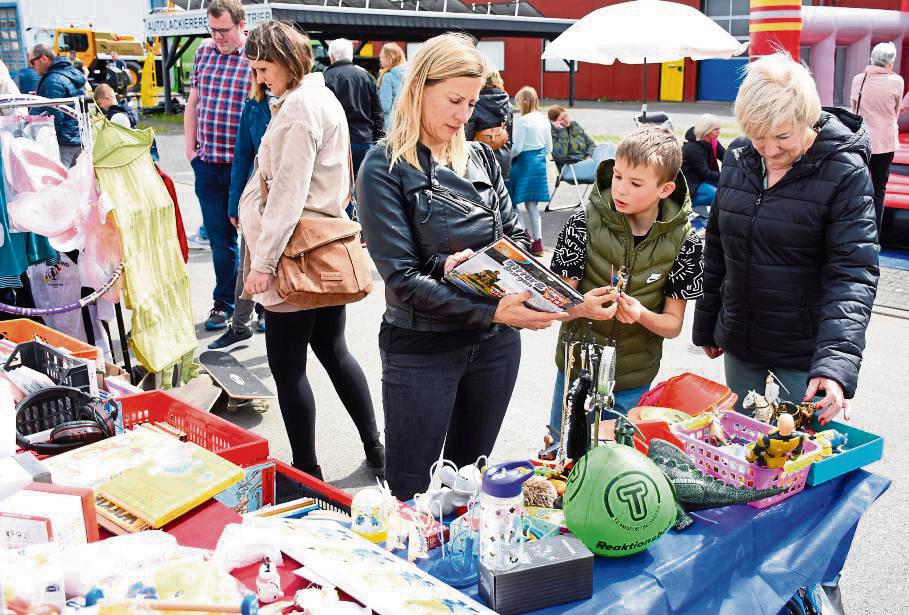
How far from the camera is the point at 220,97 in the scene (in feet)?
17.8

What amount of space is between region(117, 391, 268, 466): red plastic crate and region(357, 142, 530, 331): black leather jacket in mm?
563

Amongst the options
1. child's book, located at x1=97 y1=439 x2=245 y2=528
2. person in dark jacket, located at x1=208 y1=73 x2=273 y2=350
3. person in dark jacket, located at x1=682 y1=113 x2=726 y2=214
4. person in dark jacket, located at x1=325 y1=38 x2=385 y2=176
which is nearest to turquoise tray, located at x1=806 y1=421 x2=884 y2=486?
child's book, located at x1=97 y1=439 x2=245 y2=528

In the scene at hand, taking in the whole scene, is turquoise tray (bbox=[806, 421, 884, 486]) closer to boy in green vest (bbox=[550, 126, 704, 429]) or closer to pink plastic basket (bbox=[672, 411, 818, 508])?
pink plastic basket (bbox=[672, 411, 818, 508])

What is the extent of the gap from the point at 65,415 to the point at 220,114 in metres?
3.38

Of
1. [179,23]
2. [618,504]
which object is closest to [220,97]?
[618,504]

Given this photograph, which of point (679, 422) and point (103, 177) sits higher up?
point (103, 177)

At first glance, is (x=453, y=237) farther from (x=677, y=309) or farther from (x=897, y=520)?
(x=897, y=520)

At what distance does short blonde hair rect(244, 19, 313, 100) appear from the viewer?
3.29m

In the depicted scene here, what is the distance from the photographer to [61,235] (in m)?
3.81

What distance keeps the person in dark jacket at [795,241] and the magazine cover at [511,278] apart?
2.32 ft

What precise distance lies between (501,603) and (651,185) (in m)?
1.42

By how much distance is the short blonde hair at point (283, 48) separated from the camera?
329cm

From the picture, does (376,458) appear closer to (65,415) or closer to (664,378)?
(65,415)

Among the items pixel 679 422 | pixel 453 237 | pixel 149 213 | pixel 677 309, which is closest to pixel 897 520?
pixel 677 309
